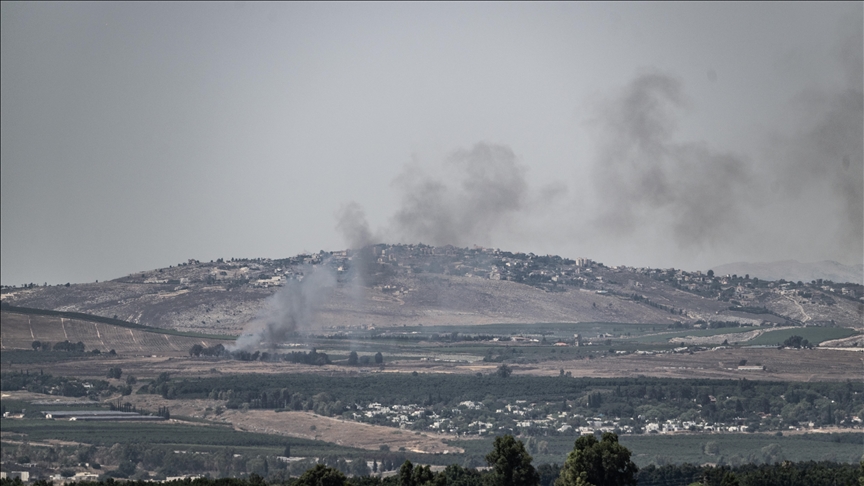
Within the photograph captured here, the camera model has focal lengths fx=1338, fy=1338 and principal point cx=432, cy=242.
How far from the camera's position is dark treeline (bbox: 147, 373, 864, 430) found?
137625 mm

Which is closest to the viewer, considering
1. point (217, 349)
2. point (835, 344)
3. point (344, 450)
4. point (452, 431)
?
point (344, 450)

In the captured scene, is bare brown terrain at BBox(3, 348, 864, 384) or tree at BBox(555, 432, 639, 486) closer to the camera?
tree at BBox(555, 432, 639, 486)

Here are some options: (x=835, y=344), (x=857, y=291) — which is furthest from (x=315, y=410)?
(x=857, y=291)

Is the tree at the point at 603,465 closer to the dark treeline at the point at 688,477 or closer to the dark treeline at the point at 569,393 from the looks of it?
the dark treeline at the point at 688,477

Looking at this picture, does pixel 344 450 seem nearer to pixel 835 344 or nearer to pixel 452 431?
pixel 452 431

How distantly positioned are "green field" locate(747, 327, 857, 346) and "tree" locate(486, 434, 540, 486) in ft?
407

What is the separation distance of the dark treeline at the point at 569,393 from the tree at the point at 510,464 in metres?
77.3

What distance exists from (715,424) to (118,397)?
70631 millimetres

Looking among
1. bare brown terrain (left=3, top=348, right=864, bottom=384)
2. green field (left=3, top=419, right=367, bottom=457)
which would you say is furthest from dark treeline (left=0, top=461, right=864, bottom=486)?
bare brown terrain (left=3, top=348, right=864, bottom=384)

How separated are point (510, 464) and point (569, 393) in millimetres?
90387

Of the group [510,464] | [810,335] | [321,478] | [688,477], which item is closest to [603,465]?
[510,464]

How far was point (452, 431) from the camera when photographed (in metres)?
133

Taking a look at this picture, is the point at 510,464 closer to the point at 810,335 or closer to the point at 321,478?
the point at 321,478

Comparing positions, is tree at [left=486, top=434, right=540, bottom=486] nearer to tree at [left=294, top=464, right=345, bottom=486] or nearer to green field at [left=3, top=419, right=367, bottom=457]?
tree at [left=294, top=464, right=345, bottom=486]
